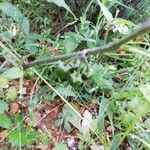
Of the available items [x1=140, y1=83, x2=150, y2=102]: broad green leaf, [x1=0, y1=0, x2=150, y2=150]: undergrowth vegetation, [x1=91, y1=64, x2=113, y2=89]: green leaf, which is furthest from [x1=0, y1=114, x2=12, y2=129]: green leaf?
[x1=140, y1=83, x2=150, y2=102]: broad green leaf

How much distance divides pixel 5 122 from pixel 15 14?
46cm

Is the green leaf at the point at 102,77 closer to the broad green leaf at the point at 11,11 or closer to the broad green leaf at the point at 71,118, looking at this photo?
the broad green leaf at the point at 71,118

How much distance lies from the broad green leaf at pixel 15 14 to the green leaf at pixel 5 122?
15.5 inches

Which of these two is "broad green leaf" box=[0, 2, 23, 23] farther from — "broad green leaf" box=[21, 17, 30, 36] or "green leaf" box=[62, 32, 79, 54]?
"green leaf" box=[62, 32, 79, 54]

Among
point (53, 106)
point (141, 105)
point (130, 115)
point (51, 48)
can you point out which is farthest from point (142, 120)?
point (51, 48)

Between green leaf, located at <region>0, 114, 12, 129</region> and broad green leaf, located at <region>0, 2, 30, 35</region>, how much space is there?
39 cm

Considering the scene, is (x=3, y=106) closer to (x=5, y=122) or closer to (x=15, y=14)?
(x=5, y=122)

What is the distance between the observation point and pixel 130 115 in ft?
5.23

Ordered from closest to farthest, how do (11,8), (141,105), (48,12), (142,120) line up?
(141,105) < (11,8) < (142,120) < (48,12)

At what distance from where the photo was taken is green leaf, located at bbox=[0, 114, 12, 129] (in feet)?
4.55

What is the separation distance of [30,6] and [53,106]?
490mm

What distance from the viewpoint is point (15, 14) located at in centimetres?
158

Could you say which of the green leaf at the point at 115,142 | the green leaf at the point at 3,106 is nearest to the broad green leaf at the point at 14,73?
the green leaf at the point at 3,106

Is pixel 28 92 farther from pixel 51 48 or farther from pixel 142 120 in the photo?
pixel 142 120
